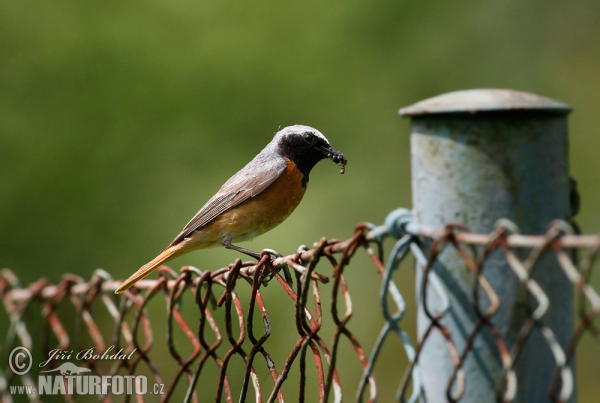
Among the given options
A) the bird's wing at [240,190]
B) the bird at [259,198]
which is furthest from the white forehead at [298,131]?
the bird's wing at [240,190]

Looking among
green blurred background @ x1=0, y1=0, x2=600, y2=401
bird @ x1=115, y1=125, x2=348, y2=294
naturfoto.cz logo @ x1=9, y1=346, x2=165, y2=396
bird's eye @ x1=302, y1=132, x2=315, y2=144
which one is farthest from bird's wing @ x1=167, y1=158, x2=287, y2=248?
green blurred background @ x1=0, y1=0, x2=600, y2=401

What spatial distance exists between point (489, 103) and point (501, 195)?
16cm

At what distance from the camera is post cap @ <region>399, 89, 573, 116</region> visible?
1.32m

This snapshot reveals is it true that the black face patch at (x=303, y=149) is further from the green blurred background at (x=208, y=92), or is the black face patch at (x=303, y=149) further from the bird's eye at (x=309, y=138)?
the green blurred background at (x=208, y=92)

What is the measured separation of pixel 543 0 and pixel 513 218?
9.04 meters

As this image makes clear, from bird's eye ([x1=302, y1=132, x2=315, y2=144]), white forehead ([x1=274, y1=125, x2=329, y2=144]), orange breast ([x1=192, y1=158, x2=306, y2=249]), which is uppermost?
white forehead ([x1=274, y1=125, x2=329, y2=144])


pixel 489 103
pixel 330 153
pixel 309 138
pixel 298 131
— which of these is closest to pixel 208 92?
pixel 298 131

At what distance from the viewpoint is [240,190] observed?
4.74m

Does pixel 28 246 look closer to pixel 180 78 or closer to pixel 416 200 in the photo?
pixel 180 78

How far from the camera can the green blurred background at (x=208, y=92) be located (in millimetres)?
8703

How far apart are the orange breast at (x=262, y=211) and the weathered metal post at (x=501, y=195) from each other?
3232 mm

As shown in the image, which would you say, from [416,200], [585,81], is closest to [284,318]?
[585,81]

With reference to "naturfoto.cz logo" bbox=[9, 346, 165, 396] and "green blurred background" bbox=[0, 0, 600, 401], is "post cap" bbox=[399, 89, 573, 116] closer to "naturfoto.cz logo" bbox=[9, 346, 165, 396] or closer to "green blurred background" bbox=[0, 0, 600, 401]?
"naturfoto.cz logo" bbox=[9, 346, 165, 396]

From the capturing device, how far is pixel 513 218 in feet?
4.40
